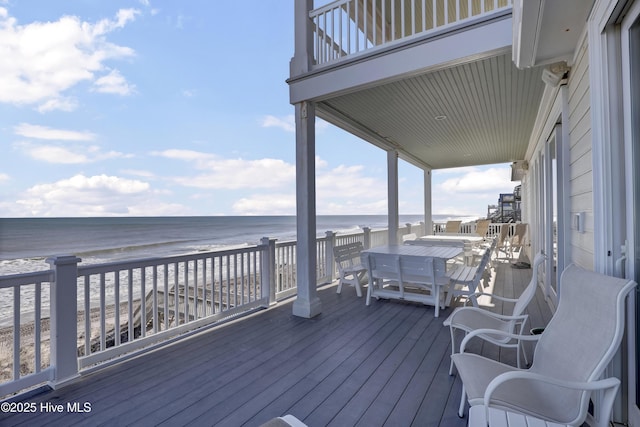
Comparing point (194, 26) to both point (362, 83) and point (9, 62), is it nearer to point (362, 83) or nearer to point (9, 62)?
point (9, 62)

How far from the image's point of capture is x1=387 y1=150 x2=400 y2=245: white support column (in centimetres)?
641

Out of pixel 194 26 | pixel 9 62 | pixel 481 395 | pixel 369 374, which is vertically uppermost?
pixel 194 26

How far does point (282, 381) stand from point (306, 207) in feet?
6.84

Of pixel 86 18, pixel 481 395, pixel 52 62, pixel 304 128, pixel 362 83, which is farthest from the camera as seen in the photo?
pixel 86 18

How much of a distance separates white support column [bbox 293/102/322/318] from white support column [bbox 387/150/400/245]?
9.71ft

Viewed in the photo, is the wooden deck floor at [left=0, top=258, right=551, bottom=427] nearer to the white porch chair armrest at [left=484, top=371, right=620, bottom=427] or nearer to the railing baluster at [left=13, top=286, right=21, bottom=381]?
the railing baluster at [left=13, top=286, right=21, bottom=381]

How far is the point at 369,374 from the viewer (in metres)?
2.38

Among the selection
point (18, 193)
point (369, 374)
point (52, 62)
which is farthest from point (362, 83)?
point (18, 193)

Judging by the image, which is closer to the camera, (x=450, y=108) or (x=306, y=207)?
(x=306, y=207)

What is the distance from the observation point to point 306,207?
12.7 feet

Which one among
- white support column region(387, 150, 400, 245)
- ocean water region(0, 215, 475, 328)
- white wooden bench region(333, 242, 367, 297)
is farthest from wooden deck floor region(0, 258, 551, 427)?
ocean water region(0, 215, 475, 328)

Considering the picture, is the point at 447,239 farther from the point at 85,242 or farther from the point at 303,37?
the point at 85,242

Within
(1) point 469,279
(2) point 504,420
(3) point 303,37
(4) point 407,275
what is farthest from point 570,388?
(3) point 303,37

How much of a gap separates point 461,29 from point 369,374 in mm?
3247
